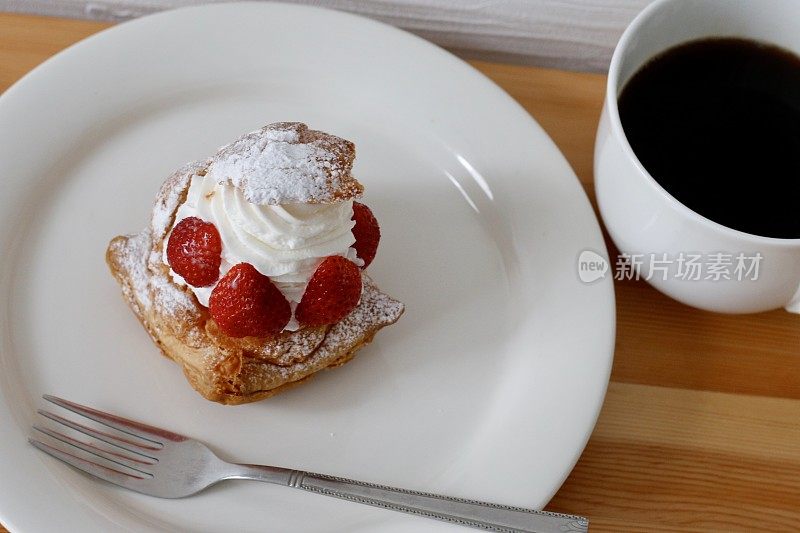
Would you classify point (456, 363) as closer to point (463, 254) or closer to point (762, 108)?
point (463, 254)

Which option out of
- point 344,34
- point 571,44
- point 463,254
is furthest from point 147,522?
point 571,44

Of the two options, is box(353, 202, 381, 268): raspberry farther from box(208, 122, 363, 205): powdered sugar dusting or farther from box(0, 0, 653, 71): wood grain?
box(0, 0, 653, 71): wood grain

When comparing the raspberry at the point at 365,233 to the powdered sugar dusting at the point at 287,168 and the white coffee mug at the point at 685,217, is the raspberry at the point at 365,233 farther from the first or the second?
the white coffee mug at the point at 685,217

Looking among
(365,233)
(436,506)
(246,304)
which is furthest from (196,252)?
(436,506)

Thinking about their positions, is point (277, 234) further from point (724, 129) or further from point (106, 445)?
point (724, 129)

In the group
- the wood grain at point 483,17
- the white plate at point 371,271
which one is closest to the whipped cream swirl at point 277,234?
the white plate at point 371,271
